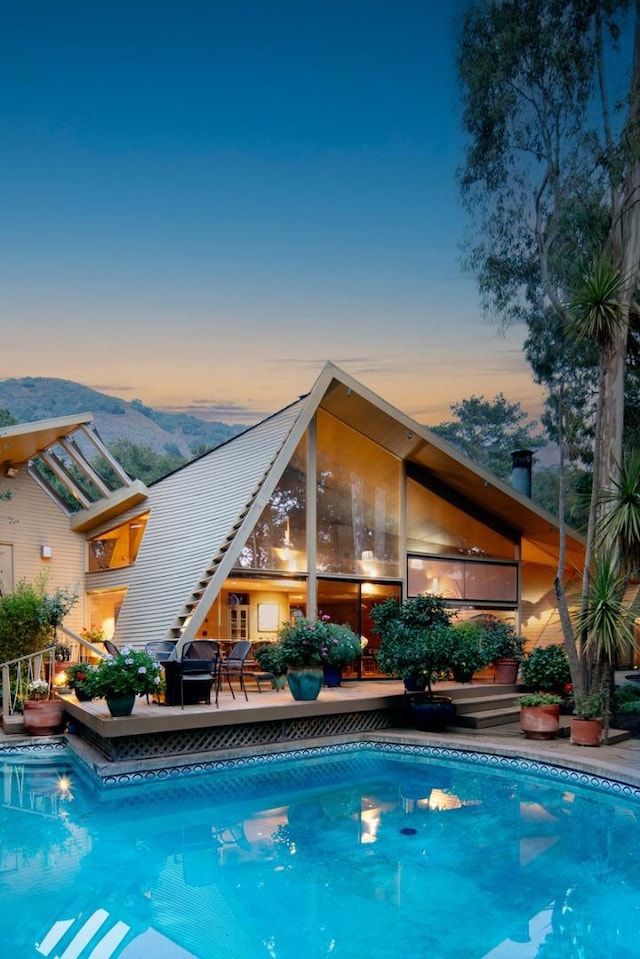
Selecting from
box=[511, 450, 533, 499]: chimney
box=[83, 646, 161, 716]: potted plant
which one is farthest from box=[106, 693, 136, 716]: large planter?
box=[511, 450, 533, 499]: chimney

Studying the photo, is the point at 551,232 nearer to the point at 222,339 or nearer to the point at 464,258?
the point at 464,258

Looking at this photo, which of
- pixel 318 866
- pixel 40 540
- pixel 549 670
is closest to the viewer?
pixel 318 866

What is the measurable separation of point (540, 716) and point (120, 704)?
17.4 feet

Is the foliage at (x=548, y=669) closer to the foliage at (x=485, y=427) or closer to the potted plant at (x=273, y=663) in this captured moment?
the potted plant at (x=273, y=663)

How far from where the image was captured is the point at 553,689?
39.8ft

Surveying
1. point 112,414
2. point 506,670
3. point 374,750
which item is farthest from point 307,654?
point 112,414

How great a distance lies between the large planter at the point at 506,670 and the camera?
1346 centimetres

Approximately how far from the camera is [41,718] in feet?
31.9

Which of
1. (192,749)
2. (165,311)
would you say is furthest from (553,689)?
(165,311)

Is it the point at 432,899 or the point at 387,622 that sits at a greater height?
the point at 387,622

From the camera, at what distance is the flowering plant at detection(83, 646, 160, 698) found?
8062 mm

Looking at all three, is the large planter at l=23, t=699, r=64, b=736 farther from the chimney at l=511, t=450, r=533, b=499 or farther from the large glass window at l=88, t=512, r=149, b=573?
the chimney at l=511, t=450, r=533, b=499

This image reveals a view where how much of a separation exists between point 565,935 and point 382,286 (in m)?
21.3

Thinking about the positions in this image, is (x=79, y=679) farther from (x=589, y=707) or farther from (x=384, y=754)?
(x=589, y=707)
